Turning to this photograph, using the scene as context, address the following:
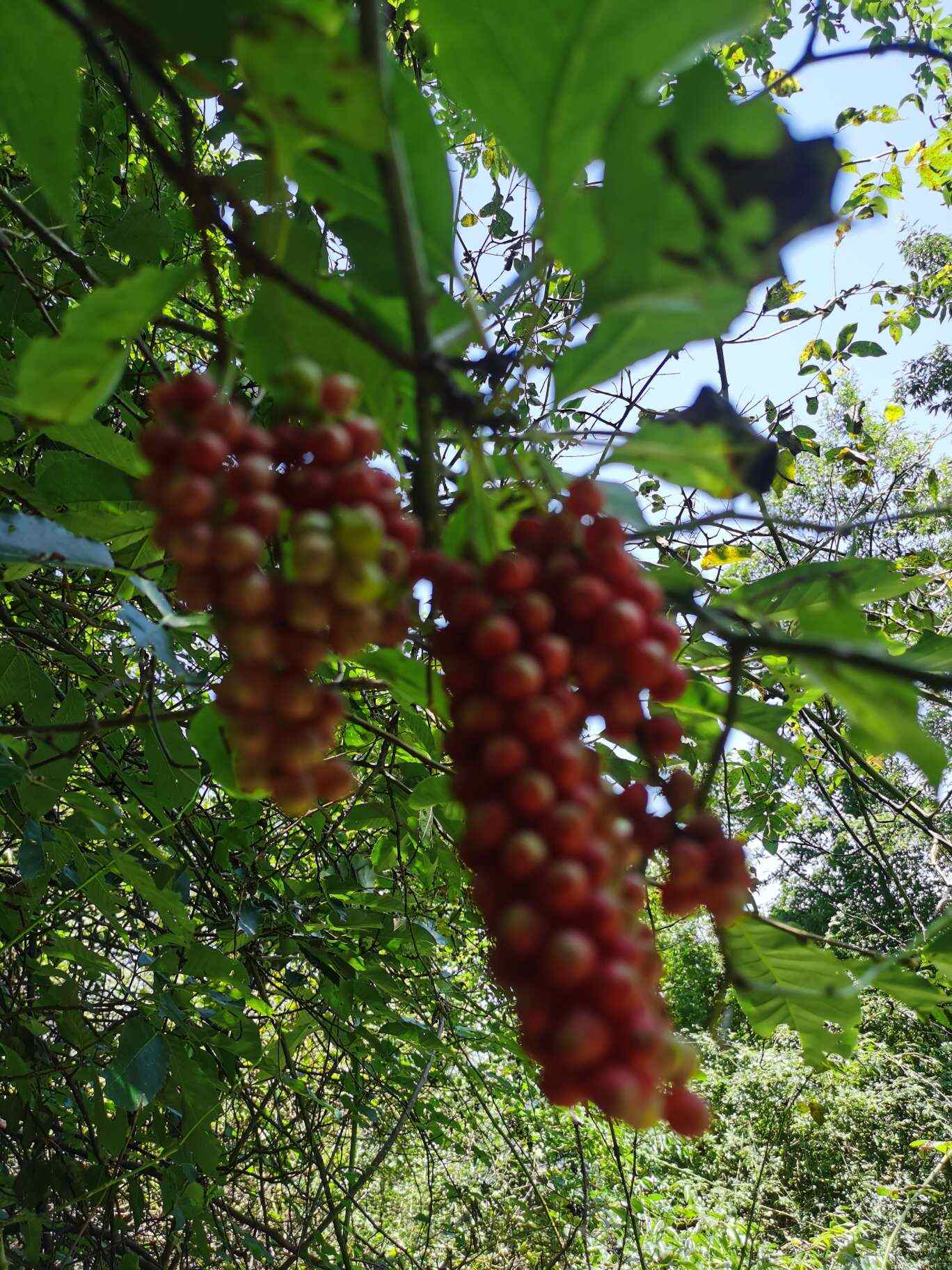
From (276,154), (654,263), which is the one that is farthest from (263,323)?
(654,263)

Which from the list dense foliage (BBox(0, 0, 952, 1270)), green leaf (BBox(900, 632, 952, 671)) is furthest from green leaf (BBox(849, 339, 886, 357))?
green leaf (BBox(900, 632, 952, 671))

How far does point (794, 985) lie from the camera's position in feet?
2.19

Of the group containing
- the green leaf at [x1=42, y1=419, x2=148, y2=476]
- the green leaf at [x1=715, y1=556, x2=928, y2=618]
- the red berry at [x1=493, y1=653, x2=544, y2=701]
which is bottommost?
the red berry at [x1=493, y1=653, x2=544, y2=701]

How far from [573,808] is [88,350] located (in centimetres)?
31

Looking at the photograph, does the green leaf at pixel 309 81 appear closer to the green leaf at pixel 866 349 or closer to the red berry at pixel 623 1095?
the red berry at pixel 623 1095

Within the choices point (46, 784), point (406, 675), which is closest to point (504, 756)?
point (406, 675)

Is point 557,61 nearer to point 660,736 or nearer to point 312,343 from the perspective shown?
point 312,343

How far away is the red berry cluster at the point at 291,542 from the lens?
0.36 meters

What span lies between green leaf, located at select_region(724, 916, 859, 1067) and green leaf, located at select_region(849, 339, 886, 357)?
2.62 metres

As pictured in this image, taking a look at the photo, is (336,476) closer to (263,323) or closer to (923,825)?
(263,323)

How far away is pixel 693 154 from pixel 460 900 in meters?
2.08

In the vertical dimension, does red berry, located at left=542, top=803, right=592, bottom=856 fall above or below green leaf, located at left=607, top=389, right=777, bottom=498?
below

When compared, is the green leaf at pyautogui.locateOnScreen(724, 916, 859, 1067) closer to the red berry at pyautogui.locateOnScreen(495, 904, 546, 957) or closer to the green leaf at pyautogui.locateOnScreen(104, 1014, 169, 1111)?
the red berry at pyautogui.locateOnScreen(495, 904, 546, 957)

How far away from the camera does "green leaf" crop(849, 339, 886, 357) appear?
2.78m
